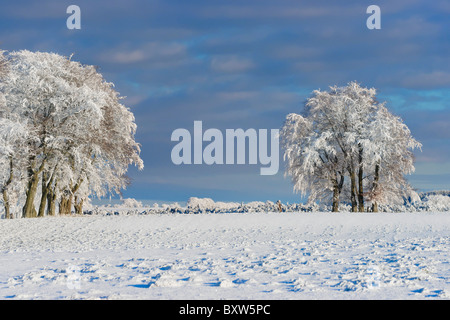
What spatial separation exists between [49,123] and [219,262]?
21.8 m

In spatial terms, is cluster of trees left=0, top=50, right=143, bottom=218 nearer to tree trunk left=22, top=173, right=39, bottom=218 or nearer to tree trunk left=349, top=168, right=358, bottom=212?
tree trunk left=22, top=173, right=39, bottom=218

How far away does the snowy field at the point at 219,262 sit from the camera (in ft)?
29.3

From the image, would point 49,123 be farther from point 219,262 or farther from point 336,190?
point 336,190

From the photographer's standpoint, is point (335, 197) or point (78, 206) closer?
point (335, 197)

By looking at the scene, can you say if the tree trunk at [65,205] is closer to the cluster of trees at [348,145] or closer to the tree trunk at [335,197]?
the cluster of trees at [348,145]

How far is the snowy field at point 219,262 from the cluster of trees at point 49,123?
594 centimetres

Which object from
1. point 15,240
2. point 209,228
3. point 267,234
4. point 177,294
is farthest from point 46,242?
point 177,294

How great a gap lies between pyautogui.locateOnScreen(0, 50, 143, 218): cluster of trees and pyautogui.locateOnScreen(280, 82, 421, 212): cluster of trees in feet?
49.9

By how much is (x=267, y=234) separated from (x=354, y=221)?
6955 mm

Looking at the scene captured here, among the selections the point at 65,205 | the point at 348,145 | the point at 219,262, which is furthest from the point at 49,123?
the point at 348,145

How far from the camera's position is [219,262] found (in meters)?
12.6

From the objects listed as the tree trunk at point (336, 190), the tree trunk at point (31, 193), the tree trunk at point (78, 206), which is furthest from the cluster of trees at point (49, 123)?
the tree trunk at point (336, 190)

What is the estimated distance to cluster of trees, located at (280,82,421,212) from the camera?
1433 inches

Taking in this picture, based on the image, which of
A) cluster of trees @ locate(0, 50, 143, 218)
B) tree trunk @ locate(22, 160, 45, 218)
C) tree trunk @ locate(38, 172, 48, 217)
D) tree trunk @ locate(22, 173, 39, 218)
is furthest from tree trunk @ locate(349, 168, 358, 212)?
tree trunk @ locate(22, 173, 39, 218)
